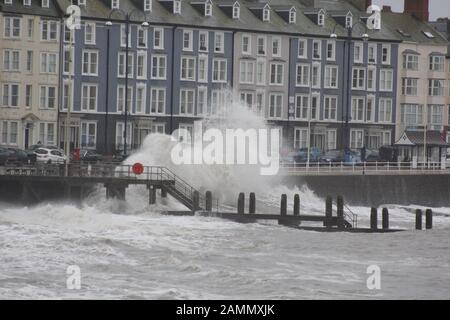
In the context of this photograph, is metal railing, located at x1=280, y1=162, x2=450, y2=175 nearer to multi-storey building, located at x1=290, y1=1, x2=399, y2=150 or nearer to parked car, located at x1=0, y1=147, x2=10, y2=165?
multi-storey building, located at x1=290, y1=1, x2=399, y2=150

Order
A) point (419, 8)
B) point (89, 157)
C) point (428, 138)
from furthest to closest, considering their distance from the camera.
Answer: point (419, 8) < point (428, 138) < point (89, 157)

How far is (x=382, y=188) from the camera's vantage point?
313 feet

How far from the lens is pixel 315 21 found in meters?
115

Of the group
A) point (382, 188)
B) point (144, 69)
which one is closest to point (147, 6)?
point (144, 69)

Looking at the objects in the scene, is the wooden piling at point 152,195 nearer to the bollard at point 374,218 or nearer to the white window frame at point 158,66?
the bollard at point 374,218

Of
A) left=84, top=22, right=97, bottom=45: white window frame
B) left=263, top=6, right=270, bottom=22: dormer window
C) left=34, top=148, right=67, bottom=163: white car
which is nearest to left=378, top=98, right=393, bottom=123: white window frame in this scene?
left=263, top=6, right=270, bottom=22: dormer window

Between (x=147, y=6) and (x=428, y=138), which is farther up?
(x=147, y=6)

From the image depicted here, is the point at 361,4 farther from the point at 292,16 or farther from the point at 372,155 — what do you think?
the point at 372,155

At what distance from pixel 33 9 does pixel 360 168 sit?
2223 cm

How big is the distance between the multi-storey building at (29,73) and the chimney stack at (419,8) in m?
31.8

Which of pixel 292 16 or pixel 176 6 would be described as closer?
pixel 176 6

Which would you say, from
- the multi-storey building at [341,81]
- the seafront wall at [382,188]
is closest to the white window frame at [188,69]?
the multi-storey building at [341,81]

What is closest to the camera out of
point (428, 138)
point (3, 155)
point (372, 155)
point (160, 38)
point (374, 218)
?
point (374, 218)

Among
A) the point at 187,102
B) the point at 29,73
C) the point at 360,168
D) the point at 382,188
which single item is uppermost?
the point at 29,73
